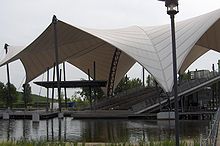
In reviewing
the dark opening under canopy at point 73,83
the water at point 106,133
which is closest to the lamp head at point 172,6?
the water at point 106,133

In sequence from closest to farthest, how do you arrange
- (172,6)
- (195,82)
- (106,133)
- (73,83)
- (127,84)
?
(172,6), (106,133), (195,82), (73,83), (127,84)

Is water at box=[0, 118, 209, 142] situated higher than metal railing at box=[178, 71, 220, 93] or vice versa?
metal railing at box=[178, 71, 220, 93]

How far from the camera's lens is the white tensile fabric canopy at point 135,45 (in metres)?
35.5

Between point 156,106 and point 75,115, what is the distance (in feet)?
30.4

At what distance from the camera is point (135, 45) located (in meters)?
40.1

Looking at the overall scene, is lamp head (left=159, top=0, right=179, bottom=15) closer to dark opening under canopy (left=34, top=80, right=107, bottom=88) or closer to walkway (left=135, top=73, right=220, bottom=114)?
walkway (left=135, top=73, right=220, bottom=114)

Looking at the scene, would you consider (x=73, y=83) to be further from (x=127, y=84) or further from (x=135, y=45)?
(x=127, y=84)

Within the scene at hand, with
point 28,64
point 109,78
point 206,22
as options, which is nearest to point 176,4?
point 206,22

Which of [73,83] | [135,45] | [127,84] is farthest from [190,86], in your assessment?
[127,84]

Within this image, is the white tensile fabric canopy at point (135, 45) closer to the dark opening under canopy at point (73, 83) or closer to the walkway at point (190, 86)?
the walkway at point (190, 86)

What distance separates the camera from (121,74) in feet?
Result: 210

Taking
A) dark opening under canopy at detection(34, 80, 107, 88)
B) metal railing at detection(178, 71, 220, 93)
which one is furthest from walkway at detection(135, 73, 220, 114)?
dark opening under canopy at detection(34, 80, 107, 88)

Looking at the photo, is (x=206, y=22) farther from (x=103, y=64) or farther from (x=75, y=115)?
(x=103, y=64)

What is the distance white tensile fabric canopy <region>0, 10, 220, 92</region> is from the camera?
35.5 metres
